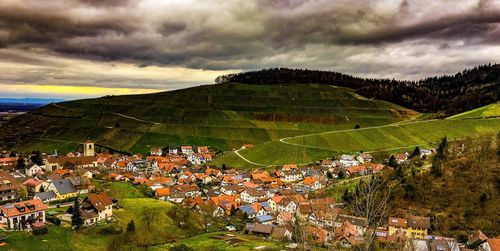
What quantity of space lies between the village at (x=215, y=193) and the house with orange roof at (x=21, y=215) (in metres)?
0.14

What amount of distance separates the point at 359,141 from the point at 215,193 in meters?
83.5

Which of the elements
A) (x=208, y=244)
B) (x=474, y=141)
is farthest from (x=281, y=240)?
(x=474, y=141)

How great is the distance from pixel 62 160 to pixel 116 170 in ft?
68.6

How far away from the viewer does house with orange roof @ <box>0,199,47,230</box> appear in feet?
193

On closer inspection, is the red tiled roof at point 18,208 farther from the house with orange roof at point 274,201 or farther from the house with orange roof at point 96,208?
the house with orange roof at point 274,201

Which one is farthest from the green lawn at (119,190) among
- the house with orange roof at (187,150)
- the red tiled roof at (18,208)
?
the house with orange roof at (187,150)

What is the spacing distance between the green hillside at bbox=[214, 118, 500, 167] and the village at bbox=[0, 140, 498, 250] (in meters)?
8.59

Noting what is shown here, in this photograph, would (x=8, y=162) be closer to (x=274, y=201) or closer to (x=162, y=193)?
(x=162, y=193)

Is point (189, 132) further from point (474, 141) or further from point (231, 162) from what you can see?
point (474, 141)

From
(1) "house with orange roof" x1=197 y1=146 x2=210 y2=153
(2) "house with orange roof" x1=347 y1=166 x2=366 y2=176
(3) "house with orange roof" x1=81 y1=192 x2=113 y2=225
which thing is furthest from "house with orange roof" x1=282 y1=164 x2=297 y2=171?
(3) "house with orange roof" x1=81 y1=192 x2=113 y2=225

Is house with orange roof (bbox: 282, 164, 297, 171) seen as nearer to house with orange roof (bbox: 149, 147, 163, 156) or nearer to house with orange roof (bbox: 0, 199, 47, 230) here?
house with orange roof (bbox: 149, 147, 163, 156)

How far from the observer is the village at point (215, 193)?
6231 centimetres

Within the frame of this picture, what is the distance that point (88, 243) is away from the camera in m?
57.6

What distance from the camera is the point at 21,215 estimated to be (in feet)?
196
